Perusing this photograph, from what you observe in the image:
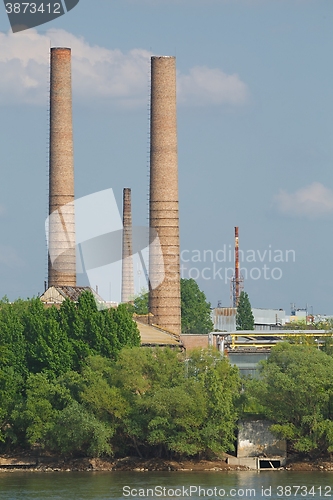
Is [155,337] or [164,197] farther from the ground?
[164,197]

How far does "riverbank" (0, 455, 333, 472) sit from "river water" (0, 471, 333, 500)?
0.87 meters

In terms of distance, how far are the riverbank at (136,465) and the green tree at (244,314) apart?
46042 millimetres

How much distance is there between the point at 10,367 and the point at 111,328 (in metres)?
4.12

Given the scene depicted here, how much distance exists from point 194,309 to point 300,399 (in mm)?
43631

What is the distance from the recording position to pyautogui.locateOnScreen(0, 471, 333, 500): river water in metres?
37.1

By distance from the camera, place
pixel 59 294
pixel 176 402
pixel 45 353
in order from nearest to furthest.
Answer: pixel 176 402, pixel 45 353, pixel 59 294

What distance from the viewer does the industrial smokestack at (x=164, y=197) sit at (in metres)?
55.8

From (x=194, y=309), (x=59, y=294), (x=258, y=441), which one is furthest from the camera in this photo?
(x=194, y=309)

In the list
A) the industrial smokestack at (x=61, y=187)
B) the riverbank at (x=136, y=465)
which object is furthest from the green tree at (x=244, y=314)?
the riverbank at (x=136, y=465)

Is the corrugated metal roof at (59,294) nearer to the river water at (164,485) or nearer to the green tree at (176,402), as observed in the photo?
the green tree at (176,402)

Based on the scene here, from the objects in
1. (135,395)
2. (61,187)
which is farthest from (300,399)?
(61,187)

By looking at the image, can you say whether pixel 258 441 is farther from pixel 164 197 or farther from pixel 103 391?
pixel 164 197

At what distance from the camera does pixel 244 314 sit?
92125 millimetres

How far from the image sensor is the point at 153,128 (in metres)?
56.0
